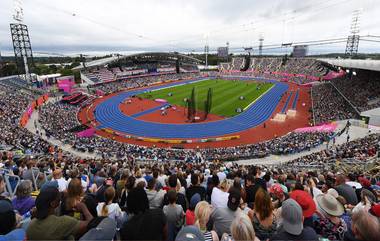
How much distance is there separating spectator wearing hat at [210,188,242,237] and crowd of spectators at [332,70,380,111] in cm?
3142

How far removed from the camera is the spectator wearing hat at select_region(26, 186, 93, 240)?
2895mm

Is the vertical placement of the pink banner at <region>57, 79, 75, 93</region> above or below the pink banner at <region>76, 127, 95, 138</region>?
above

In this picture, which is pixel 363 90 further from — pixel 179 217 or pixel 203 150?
pixel 179 217

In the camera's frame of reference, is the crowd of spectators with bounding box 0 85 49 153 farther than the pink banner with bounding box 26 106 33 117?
No

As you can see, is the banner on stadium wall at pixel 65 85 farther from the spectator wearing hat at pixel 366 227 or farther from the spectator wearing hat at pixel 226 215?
the spectator wearing hat at pixel 366 227

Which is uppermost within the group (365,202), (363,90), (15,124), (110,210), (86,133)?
(110,210)

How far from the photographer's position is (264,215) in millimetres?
3574

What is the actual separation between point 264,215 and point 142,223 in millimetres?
1915

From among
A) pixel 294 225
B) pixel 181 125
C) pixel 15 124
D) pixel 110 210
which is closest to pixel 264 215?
pixel 294 225

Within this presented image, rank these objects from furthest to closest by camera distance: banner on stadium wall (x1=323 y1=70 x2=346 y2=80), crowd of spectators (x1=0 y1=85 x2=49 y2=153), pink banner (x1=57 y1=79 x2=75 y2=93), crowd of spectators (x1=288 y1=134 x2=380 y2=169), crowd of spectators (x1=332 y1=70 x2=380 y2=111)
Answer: banner on stadium wall (x1=323 y1=70 x2=346 y2=80) < pink banner (x1=57 y1=79 x2=75 y2=93) < crowd of spectators (x1=332 y1=70 x2=380 y2=111) < crowd of spectators (x1=0 y1=85 x2=49 y2=153) < crowd of spectators (x1=288 y1=134 x2=380 y2=169)

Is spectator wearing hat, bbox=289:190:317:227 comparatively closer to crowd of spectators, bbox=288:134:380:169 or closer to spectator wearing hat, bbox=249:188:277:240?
spectator wearing hat, bbox=249:188:277:240

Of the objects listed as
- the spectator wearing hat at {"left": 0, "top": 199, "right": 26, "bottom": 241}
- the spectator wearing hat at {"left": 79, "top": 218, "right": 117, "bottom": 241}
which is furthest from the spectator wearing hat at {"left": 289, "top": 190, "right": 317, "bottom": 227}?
the spectator wearing hat at {"left": 0, "top": 199, "right": 26, "bottom": 241}

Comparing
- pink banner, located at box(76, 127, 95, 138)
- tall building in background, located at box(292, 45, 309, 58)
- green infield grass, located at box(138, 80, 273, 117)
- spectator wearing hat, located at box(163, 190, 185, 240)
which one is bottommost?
pink banner, located at box(76, 127, 95, 138)

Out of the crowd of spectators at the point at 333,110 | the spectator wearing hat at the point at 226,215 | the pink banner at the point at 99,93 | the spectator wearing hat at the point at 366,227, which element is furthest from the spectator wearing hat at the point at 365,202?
the pink banner at the point at 99,93
